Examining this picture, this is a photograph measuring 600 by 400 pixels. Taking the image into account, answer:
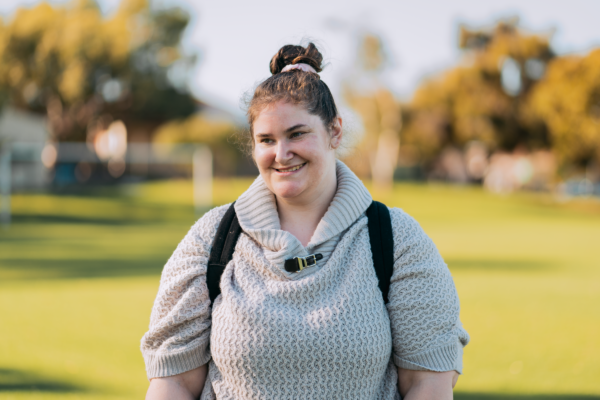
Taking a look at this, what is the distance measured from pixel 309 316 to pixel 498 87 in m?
35.9

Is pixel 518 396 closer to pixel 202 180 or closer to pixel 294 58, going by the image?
pixel 294 58

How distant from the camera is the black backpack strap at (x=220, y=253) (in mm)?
2115

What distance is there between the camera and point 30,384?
4012mm

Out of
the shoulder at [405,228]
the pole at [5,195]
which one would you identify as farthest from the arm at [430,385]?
the pole at [5,195]

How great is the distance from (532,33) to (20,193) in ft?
93.1

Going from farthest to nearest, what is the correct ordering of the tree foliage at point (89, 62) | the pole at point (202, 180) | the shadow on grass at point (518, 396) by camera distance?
the tree foliage at point (89, 62) → the pole at point (202, 180) → the shadow on grass at point (518, 396)

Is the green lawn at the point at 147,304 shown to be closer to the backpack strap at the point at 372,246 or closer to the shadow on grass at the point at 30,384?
the shadow on grass at the point at 30,384

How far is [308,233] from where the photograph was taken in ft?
7.22

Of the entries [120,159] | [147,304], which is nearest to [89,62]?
[120,159]

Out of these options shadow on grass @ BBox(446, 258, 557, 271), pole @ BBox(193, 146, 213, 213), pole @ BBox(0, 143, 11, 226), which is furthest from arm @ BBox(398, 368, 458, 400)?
pole @ BBox(193, 146, 213, 213)

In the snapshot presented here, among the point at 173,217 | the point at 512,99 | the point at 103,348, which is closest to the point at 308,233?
the point at 103,348

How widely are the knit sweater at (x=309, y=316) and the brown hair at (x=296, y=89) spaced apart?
33 centimetres

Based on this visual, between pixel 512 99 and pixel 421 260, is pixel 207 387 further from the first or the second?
pixel 512 99

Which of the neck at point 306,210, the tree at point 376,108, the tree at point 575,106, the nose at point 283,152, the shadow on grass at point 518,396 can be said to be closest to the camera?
the nose at point 283,152
